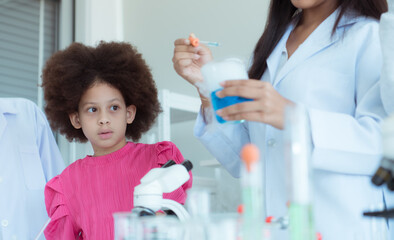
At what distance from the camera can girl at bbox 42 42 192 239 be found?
5.29 feet

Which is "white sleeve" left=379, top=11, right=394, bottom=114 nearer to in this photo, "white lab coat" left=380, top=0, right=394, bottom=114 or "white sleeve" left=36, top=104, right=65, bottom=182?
"white lab coat" left=380, top=0, right=394, bottom=114

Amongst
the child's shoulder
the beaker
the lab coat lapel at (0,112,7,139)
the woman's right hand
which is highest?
the woman's right hand

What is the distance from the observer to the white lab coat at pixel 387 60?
0.95 metres

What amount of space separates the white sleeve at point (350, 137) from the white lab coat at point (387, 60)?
0.07 meters

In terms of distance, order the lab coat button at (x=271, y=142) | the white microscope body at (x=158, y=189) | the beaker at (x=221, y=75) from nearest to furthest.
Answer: the white microscope body at (x=158, y=189) → the beaker at (x=221, y=75) → the lab coat button at (x=271, y=142)

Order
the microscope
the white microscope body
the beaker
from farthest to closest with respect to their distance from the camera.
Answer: the beaker
the white microscope body
the microscope

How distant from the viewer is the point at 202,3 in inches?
127

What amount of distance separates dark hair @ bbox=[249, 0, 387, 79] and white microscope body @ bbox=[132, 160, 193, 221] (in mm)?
484

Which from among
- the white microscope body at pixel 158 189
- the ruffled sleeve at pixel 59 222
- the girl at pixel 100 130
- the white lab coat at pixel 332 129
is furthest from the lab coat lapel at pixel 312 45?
the ruffled sleeve at pixel 59 222

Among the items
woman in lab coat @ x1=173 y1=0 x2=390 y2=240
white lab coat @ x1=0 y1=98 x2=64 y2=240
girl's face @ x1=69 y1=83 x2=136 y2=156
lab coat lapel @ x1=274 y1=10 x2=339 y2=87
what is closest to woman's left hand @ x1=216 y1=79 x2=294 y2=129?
woman in lab coat @ x1=173 y1=0 x2=390 y2=240

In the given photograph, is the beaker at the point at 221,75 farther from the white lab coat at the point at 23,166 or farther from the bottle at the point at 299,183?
the white lab coat at the point at 23,166

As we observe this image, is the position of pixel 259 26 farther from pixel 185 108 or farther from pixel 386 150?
pixel 386 150

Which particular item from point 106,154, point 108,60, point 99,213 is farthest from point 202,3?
point 99,213

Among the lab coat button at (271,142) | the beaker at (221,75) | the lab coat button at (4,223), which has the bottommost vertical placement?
the lab coat button at (4,223)
